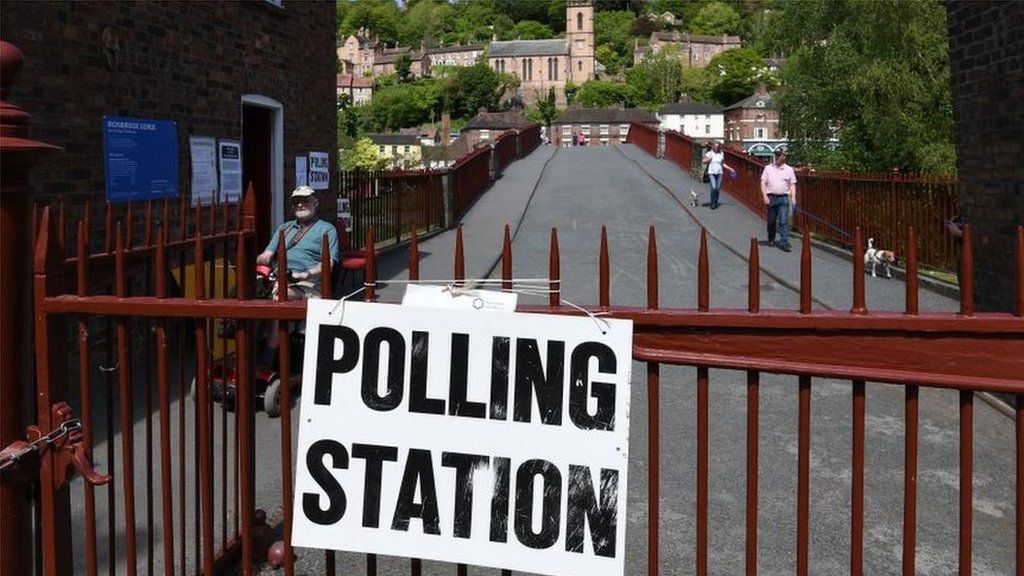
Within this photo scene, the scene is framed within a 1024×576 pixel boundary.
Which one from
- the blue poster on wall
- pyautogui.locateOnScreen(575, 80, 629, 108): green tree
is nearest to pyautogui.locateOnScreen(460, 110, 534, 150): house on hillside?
pyautogui.locateOnScreen(575, 80, 629, 108): green tree

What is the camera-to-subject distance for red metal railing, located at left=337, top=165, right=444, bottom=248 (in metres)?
16.3

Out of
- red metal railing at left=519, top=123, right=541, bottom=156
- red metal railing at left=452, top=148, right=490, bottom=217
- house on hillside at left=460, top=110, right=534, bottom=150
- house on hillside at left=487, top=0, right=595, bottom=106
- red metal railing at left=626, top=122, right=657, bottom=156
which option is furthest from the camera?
house on hillside at left=487, top=0, right=595, bottom=106

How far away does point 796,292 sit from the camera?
12250mm

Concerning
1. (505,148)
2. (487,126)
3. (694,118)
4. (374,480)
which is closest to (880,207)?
(374,480)

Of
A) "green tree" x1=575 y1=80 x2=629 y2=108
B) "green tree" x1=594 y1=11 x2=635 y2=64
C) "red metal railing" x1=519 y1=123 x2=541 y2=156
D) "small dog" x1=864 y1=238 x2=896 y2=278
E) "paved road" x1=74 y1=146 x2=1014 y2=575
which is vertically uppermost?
"green tree" x1=594 y1=11 x2=635 y2=64

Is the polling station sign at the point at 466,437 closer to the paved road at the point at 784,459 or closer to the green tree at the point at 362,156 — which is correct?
the paved road at the point at 784,459

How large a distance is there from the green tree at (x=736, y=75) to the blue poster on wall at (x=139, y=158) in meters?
130

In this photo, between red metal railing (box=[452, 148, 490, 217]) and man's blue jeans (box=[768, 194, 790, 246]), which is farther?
red metal railing (box=[452, 148, 490, 217])

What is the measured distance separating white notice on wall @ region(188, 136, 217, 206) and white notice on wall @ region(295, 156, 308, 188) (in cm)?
248

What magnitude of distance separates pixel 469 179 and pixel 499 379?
21414 millimetres

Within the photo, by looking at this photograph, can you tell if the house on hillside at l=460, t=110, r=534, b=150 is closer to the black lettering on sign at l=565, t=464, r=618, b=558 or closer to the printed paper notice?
the printed paper notice

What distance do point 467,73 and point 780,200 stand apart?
129813mm

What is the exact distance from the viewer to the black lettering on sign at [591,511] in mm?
2688

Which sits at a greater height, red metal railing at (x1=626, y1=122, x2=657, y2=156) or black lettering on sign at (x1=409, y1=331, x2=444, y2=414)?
red metal railing at (x1=626, y1=122, x2=657, y2=156)
